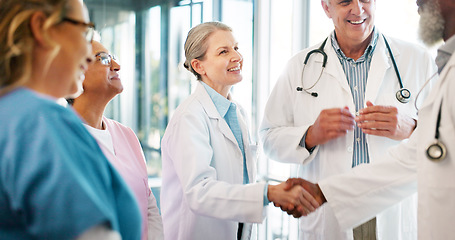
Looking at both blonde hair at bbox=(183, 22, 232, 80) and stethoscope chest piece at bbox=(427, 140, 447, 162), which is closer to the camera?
stethoscope chest piece at bbox=(427, 140, 447, 162)

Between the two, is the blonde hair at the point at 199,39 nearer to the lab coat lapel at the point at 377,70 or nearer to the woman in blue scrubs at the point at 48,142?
the lab coat lapel at the point at 377,70

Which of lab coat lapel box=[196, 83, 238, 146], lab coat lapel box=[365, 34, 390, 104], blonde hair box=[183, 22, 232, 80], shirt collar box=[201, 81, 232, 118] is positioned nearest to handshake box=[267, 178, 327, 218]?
lab coat lapel box=[196, 83, 238, 146]

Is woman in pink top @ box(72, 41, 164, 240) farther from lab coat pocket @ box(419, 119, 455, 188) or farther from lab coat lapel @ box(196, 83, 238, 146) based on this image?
lab coat pocket @ box(419, 119, 455, 188)

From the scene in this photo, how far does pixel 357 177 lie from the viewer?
64.5 inches

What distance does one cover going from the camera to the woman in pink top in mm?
1548

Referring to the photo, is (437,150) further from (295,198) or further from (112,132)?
(112,132)

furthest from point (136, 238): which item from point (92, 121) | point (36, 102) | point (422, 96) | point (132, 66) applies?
point (132, 66)

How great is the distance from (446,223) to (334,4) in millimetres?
1144

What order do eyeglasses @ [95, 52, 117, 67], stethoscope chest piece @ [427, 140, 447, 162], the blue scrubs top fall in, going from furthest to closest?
eyeglasses @ [95, 52, 117, 67] < stethoscope chest piece @ [427, 140, 447, 162] < the blue scrubs top

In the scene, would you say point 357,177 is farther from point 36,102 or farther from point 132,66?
point 132,66

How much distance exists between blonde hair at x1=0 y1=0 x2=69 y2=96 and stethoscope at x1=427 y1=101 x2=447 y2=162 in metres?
1.01

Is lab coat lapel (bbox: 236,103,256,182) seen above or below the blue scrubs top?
below

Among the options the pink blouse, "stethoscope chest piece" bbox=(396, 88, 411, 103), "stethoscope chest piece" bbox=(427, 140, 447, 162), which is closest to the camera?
"stethoscope chest piece" bbox=(427, 140, 447, 162)

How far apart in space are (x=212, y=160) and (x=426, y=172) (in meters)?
0.80
